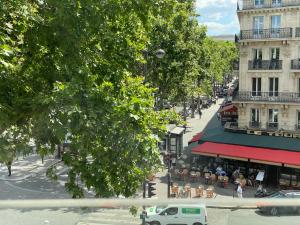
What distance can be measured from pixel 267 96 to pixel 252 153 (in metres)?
4.59

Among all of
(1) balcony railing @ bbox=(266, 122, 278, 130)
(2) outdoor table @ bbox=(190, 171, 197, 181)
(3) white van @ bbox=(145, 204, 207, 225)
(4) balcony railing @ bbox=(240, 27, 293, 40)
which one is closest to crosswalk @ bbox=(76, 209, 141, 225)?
(3) white van @ bbox=(145, 204, 207, 225)

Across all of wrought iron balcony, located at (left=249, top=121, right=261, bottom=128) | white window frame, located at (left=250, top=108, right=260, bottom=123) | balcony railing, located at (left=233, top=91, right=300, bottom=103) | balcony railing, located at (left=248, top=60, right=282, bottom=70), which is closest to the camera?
balcony railing, located at (left=233, top=91, right=300, bottom=103)

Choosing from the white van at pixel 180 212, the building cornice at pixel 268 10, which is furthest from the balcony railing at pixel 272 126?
the white van at pixel 180 212

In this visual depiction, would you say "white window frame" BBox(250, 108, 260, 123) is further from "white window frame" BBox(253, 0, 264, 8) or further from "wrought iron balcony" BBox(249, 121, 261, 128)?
"white window frame" BBox(253, 0, 264, 8)

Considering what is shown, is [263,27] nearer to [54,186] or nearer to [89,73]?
[54,186]

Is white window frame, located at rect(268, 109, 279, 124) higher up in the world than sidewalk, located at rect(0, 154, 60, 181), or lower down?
higher up

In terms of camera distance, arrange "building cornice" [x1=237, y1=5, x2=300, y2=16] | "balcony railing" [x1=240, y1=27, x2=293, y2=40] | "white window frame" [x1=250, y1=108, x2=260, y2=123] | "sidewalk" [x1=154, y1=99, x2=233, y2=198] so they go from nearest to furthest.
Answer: "sidewalk" [x1=154, y1=99, x2=233, y2=198] → "building cornice" [x1=237, y1=5, x2=300, y2=16] → "balcony railing" [x1=240, y1=27, x2=293, y2=40] → "white window frame" [x1=250, y1=108, x2=260, y2=123]

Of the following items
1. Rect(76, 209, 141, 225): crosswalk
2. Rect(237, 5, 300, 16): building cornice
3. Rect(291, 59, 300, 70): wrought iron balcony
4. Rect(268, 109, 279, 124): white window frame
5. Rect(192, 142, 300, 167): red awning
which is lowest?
Rect(192, 142, 300, 167): red awning

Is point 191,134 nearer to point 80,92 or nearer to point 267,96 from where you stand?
point 267,96

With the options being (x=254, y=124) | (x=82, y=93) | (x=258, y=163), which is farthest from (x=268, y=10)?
(x=82, y=93)

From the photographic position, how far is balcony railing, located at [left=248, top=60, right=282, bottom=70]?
94.7 feet

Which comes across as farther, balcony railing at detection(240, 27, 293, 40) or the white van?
balcony railing at detection(240, 27, 293, 40)

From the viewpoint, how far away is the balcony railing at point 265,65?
28.9m

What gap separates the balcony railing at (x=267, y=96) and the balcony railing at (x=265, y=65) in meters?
1.62
